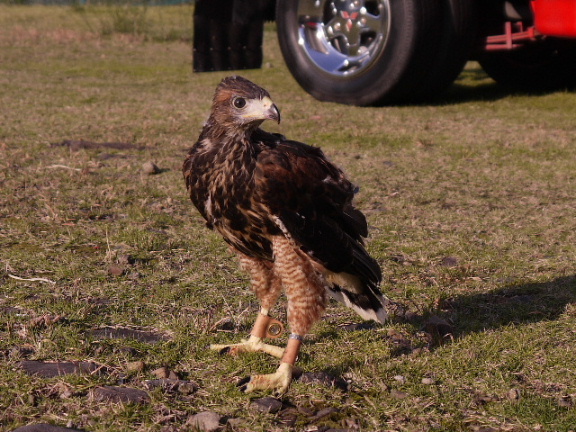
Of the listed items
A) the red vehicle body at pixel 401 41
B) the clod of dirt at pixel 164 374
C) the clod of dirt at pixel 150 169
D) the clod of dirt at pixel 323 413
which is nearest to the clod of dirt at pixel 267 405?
the clod of dirt at pixel 323 413

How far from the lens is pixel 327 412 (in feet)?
9.79

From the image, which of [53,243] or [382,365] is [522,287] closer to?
[382,365]

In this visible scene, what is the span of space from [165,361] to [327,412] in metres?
0.79

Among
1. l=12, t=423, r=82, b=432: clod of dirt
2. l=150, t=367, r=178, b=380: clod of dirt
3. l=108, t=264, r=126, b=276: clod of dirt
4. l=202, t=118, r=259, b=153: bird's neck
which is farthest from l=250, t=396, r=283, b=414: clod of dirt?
l=108, t=264, r=126, b=276: clod of dirt

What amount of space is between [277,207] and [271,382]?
0.72 metres

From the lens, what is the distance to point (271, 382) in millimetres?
3170

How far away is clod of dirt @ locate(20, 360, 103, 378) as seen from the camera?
3.19m

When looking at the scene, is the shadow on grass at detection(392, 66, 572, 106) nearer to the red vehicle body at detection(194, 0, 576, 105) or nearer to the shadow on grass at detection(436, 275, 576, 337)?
the red vehicle body at detection(194, 0, 576, 105)

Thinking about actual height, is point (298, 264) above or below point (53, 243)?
above

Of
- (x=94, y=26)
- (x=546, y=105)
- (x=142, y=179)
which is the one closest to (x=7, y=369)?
(x=142, y=179)

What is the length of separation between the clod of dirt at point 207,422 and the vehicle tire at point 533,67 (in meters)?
7.82

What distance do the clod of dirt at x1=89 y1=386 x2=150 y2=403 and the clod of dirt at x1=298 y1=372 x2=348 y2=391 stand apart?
26.6 inches

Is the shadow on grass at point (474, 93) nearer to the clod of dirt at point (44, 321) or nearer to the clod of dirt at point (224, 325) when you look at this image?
the clod of dirt at point (224, 325)

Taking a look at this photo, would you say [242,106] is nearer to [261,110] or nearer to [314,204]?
[261,110]
